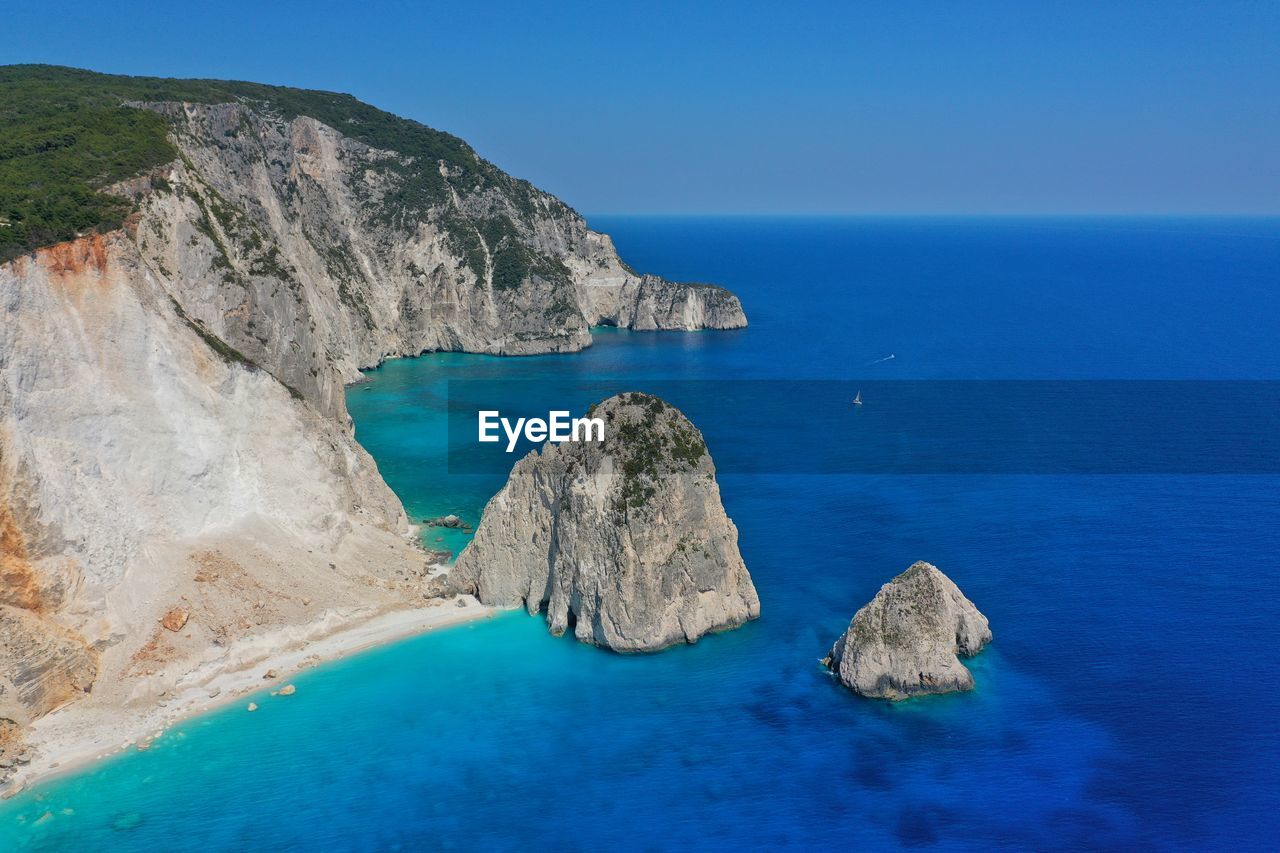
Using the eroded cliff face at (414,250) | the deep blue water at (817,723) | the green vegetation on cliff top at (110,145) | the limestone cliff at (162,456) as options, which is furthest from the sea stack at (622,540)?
the eroded cliff face at (414,250)

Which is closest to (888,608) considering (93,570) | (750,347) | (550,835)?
(550,835)

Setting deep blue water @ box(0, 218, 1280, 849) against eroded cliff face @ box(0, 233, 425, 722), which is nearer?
deep blue water @ box(0, 218, 1280, 849)

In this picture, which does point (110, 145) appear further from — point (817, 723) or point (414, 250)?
point (414, 250)

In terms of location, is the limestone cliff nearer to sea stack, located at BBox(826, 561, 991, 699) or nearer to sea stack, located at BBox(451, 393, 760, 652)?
sea stack, located at BBox(451, 393, 760, 652)

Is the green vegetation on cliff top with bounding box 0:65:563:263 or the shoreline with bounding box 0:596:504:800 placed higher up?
the green vegetation on cliff top with bounding box 0:65:563:263

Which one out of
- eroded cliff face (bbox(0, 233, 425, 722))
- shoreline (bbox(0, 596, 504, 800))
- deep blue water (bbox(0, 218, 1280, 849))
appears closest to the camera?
deep blue water (bbox(0, 218, 1280, 849))

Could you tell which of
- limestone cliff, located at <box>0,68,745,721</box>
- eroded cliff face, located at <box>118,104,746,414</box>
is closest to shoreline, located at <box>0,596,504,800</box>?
limestone cliff, located at <box>0,68,745,721</box>

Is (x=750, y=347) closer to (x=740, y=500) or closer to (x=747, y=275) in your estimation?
(x=740, y=500)
